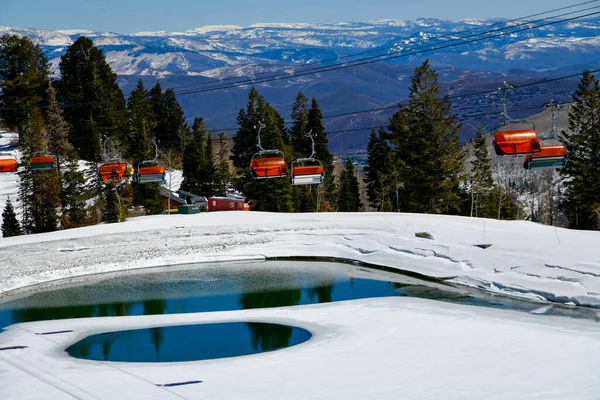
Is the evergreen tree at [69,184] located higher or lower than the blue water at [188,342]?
higher

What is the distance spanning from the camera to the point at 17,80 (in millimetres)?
71875

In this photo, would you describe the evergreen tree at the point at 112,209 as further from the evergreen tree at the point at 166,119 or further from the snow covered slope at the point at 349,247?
the evergreen tree at the point at 166,119

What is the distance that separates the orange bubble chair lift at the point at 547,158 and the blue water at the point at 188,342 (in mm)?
13881

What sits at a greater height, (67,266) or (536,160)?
(536,160)

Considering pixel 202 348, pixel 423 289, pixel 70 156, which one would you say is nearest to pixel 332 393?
pixel 202 348

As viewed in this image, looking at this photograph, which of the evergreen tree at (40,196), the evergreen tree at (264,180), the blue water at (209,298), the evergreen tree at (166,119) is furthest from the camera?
the evergreen tree at (166,119)

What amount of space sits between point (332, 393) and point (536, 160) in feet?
62.3

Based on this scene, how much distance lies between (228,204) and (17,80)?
2655 centimetres

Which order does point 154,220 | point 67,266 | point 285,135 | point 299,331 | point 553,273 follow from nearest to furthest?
point 299,331 < point 553,273 < point 67,266 < point 154,220 < point 285,135

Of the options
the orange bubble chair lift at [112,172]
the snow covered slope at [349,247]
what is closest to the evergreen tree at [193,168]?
the snow covered slope at [349,247]

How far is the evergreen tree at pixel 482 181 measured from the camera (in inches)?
2540

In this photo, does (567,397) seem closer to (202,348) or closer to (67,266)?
(202,348)

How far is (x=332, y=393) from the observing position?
1850 cm

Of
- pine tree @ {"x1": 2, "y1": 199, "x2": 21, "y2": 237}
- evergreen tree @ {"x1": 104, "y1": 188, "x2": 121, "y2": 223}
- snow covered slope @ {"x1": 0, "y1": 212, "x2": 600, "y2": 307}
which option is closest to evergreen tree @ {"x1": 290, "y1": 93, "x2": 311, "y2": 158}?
evergreen tree @ {"x1": 104, "y1": 188, "x2": 121, "y2": 223}
